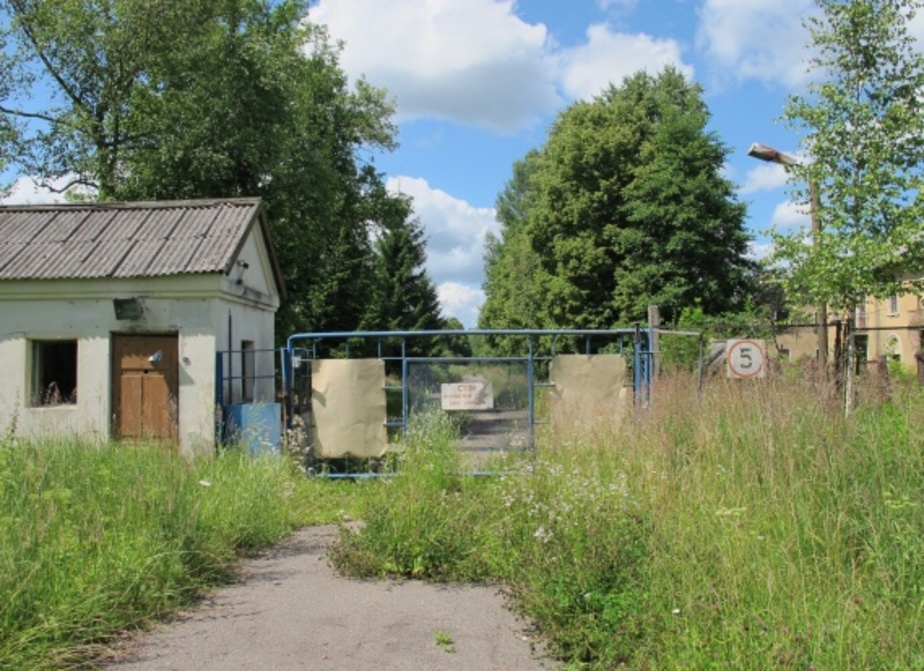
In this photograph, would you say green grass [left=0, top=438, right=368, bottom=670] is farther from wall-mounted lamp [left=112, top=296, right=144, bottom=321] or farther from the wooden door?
wall-mounted lamp [left=112, top=296, right=144, bottom=321]

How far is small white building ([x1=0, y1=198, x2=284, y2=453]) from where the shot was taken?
1281 centimetres

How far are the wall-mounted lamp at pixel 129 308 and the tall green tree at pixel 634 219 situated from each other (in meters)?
21.3

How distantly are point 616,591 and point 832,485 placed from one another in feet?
5.75

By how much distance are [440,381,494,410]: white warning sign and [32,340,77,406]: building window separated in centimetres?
655

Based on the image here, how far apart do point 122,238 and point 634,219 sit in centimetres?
2137

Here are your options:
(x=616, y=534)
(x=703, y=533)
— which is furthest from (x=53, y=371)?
(x=703, y=533)

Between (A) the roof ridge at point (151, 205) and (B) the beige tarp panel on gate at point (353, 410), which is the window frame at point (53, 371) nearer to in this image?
(A) the roof ridge at point (151, 205)

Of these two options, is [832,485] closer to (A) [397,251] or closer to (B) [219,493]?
(B) [219,493]

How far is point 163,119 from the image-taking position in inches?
837

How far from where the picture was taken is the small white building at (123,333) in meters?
12.8

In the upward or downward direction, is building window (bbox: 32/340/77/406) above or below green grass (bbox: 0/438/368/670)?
above

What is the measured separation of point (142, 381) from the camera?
13.1 m

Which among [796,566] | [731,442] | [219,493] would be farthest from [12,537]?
[731,442]

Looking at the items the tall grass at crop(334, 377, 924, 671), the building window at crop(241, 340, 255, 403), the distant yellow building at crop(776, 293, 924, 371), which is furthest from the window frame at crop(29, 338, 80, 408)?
the distant yellow building at crop(776, 293, 924, 371)
